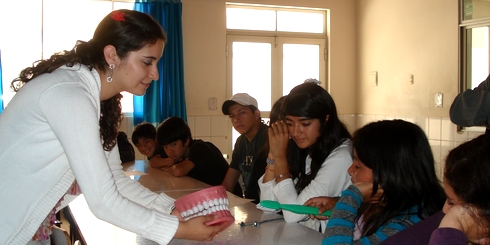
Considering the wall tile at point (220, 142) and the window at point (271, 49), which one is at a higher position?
the window at point (271, 49)

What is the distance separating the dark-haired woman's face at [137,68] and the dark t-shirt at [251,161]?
1276 millimetres

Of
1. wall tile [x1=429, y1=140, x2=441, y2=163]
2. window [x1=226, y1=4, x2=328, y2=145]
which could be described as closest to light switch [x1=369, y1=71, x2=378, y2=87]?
window [x1=226, y1=4, x2=328, y2=145]

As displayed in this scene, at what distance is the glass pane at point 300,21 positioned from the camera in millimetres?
5043

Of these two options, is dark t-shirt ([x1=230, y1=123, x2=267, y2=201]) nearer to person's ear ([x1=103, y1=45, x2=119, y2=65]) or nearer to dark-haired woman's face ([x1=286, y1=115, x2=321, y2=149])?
dark-haired woman's face ([x1=286, y1=115, x2=321, y2=149])

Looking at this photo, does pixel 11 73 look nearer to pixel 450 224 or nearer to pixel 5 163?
pixel 5 163

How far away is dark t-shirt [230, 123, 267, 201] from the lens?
2.42m

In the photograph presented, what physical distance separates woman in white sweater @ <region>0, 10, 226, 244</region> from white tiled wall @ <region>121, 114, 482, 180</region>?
3.29m

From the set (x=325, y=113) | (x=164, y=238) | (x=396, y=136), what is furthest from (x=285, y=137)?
(x=164, y=238)

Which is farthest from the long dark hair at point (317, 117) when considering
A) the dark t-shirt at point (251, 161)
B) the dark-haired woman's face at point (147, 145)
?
the dark-haired woman's face at point (147, 145)

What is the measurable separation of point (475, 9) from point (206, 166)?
8.48ft

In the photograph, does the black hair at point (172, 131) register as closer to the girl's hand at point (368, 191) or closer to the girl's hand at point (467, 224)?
the girl's hand at point (368, 191)

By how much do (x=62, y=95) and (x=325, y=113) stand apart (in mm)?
1132

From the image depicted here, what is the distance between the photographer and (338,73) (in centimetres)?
521

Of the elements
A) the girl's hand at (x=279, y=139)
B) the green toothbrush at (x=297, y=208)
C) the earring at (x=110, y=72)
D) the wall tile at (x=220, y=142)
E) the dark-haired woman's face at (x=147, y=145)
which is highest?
the earring at (x=110, y=72)
